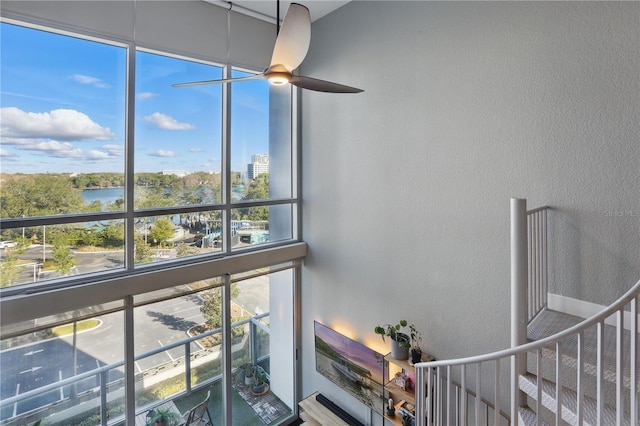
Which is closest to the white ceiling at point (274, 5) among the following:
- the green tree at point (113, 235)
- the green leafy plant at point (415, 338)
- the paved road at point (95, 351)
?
the green tree at point (113, 235)

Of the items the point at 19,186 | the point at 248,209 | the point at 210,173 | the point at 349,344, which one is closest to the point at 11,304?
the point at 19,186

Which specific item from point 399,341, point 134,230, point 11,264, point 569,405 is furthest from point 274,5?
point 569,405

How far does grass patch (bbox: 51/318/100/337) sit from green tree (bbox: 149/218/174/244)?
0.86m

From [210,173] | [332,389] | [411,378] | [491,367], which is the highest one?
[210,173]

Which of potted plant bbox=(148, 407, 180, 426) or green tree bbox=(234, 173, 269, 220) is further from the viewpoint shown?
green tree bbox=(234, 173, 269, 220)

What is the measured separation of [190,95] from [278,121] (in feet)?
3.57

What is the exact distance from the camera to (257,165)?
391cm

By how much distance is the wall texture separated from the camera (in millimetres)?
1968

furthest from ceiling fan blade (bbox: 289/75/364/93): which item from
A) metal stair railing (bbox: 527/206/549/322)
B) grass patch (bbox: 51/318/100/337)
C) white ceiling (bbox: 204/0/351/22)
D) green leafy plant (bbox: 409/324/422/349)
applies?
grass patch (bbox: 51/318/100/337)

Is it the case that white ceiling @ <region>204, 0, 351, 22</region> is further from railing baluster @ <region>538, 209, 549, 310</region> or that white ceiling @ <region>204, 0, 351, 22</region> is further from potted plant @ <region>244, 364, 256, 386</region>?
potted plant @ <region>244, 364, 256, 386</region>

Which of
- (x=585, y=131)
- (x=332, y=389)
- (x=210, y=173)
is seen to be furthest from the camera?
(x=332, y=389)

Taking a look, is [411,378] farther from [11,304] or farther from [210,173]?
[11,304]

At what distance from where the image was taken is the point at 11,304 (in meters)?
2.42

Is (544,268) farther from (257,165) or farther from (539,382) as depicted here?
(257,165)
